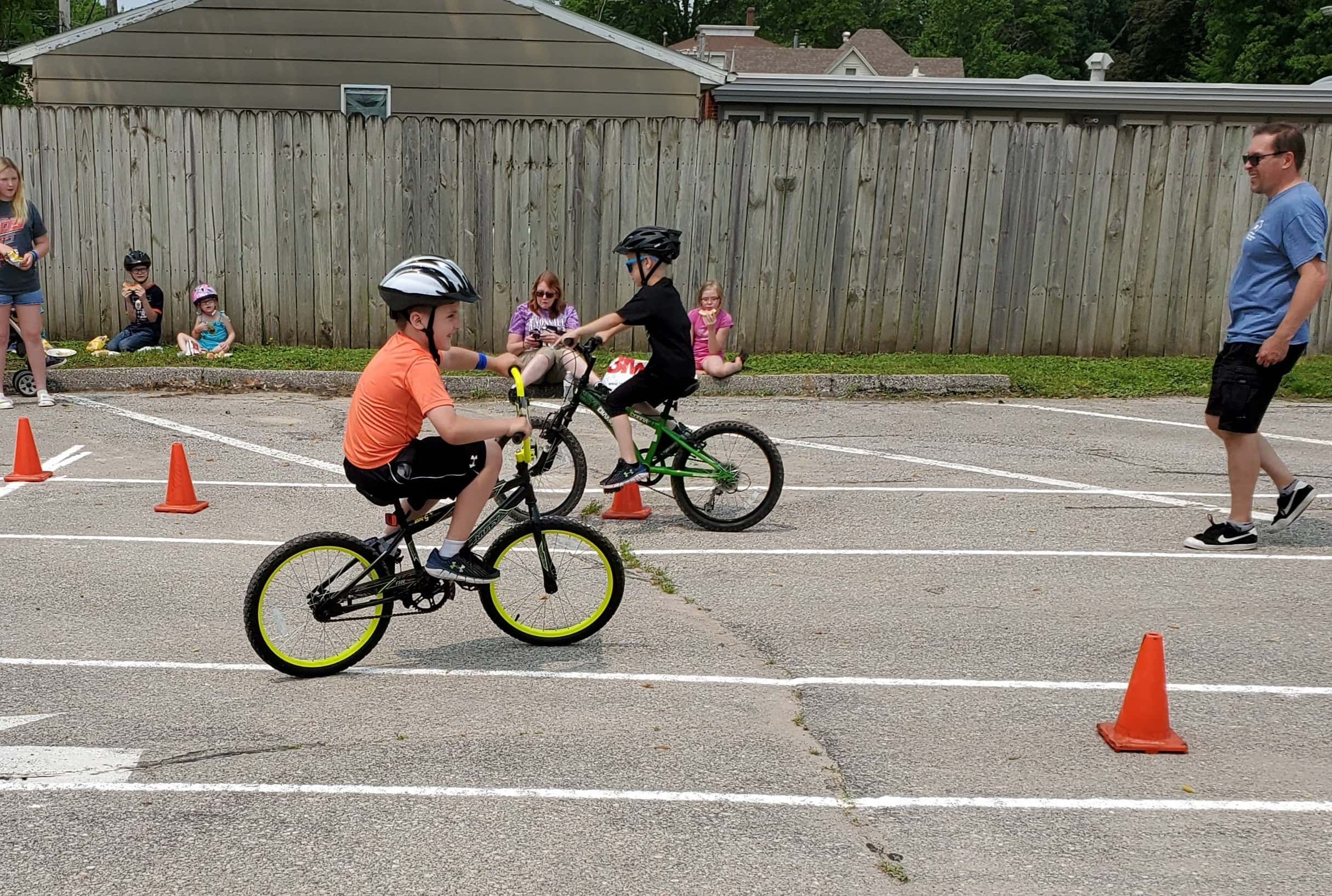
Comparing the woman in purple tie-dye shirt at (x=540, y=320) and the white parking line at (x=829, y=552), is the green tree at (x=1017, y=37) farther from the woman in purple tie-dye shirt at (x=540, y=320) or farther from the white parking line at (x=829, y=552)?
the white parking line at (x=829, y=552)

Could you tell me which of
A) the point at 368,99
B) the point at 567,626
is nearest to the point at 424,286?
the point at 567,626

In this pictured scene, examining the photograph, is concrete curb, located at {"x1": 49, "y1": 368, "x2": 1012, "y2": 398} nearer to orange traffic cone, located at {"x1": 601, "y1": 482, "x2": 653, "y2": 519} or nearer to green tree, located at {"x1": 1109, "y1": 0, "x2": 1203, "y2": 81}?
orange traffic cone, located at {"x1": 601, "y1": 482, "x2": 653, "y2": 519}

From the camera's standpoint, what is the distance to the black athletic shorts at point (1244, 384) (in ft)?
23.5

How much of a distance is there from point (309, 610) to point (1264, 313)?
17.7 ft

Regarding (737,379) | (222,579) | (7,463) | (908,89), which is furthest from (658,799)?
(908,89)

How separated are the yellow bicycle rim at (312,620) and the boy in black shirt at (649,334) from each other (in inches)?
98.6

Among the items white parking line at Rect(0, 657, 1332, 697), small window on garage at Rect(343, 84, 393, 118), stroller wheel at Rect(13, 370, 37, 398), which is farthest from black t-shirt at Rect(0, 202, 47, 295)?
small window on garage at Rect(343, 84, 393, 118)

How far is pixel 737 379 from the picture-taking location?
12.9 meters

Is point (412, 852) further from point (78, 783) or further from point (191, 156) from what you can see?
point (191, 156)

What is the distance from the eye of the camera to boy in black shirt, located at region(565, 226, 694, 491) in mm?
7730

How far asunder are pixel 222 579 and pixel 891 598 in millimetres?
3547

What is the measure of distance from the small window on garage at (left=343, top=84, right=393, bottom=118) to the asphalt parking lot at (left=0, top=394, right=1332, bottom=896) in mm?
10836

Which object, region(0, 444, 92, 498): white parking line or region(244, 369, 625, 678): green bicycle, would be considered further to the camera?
region(0, 444, 92, 498): white parking line

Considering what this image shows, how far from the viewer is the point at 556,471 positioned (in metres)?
8.15
